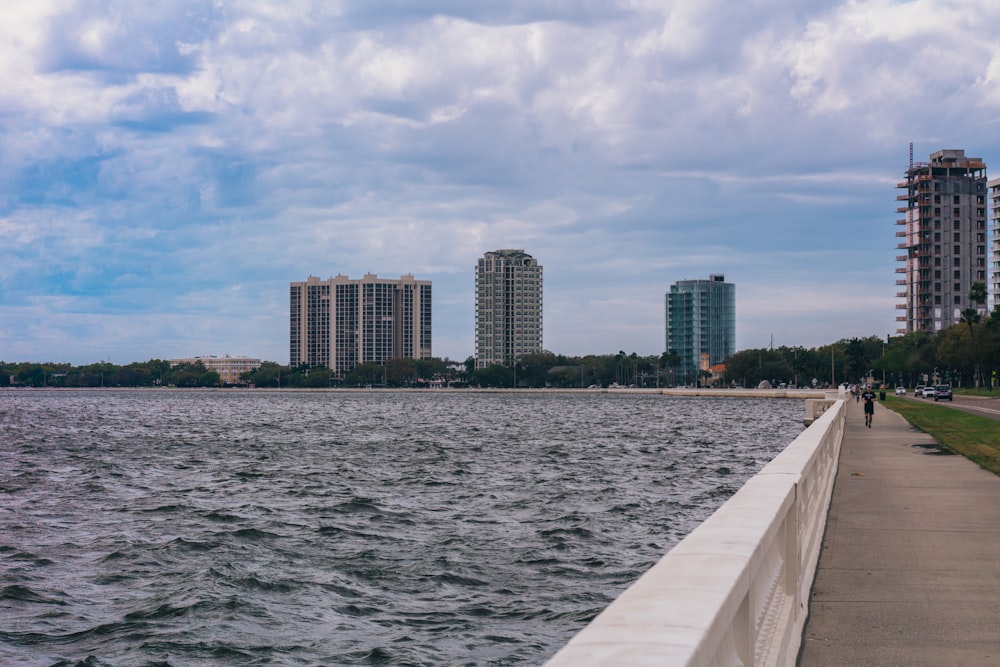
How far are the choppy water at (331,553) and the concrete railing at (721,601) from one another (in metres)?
5.18

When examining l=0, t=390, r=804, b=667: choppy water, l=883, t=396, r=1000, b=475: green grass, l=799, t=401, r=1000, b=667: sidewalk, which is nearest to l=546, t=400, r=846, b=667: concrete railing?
l=799, t=401, r=1000, b=667: sidewalk

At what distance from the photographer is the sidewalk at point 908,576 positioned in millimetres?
7855

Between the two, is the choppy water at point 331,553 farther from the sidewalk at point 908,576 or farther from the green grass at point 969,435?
the green grass at point 969,435

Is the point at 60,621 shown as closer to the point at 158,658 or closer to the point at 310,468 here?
the point at 158,658

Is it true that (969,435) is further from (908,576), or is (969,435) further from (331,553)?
(908,576)

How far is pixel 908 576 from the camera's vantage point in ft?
34.6

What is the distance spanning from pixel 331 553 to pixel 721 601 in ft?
55.6

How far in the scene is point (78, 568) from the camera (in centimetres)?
1869

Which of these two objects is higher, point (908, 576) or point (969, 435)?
point (908, 576)

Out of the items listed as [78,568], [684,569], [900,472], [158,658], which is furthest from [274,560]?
[684,569]

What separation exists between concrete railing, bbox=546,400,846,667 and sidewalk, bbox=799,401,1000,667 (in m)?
0.46

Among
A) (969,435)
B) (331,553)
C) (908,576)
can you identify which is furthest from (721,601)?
(969,435)

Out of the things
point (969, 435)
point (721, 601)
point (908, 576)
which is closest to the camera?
point (721, 601)

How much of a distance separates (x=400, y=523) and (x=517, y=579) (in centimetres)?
776
